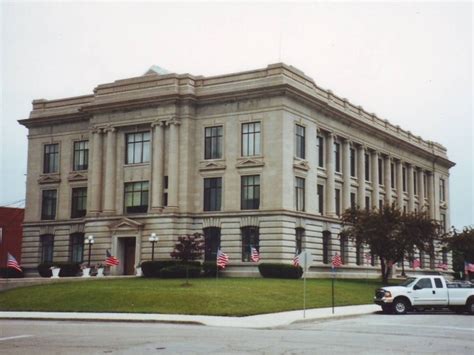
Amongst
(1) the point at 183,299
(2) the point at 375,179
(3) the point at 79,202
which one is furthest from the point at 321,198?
(1) the point at 183,299

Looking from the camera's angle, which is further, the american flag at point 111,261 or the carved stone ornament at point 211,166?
the carved stone ornament at point 211,166

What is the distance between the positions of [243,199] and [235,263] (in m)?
5.14

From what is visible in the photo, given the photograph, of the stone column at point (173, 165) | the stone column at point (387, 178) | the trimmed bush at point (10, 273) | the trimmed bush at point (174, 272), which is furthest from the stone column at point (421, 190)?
the trimmed bush at point (10, 273)

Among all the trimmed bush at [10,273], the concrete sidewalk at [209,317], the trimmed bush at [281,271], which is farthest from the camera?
the trimmed bush at [10,273]

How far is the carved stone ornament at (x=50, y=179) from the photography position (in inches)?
2552

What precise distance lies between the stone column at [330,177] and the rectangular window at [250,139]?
28.8 feet

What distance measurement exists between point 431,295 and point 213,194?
2626 cm

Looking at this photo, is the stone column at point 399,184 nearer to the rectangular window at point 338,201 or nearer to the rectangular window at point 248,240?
the rectangular window at point 338,201

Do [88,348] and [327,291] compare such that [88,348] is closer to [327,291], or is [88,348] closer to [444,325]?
[444,325]

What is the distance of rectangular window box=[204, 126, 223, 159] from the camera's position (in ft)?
186

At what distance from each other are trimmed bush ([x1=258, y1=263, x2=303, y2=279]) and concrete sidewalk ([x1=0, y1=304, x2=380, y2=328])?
17.8 meters

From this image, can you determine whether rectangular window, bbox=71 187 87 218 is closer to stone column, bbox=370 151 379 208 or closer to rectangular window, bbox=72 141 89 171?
rectangular window, bbox=72 141 89 171

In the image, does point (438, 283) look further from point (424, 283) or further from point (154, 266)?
point (154, 266)

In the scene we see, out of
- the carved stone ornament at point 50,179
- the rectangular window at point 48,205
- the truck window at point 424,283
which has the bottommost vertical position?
the truck window at point 424,283
